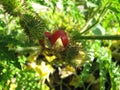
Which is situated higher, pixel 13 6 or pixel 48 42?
pixel 13 6

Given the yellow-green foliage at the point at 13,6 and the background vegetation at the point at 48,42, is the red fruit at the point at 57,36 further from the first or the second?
the yellow-green foliage at the point at 13,6

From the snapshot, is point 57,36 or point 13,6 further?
point 57,36

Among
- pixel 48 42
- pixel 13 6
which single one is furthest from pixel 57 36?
pixel 13 6

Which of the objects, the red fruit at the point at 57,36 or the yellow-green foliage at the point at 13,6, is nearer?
the yellow-green foliage at the point at 13,6

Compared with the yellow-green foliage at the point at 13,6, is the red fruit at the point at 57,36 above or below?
below

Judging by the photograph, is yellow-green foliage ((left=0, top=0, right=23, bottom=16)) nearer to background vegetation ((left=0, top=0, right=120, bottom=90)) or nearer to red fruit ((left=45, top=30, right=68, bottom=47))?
background vegetation ((left=0, top=0, right=120, bottom=90))

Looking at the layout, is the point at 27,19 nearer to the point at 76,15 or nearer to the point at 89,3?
the point at 76,15

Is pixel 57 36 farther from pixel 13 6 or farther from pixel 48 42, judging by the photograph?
pixel 13 6

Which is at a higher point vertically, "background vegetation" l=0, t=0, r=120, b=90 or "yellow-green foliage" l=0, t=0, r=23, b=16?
"yellow-green foliage" l=0, t=0, r=23, b=16

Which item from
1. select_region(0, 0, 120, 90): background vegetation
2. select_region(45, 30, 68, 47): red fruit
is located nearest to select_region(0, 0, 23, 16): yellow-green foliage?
select_region(0, 0, 120, 90): background vegetation

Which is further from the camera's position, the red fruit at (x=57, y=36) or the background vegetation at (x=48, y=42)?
the red fruit at (x=57, y=36)

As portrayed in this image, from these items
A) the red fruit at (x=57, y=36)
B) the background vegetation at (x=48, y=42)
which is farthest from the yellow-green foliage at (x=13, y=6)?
the red fruit at (x=57, y=36)
